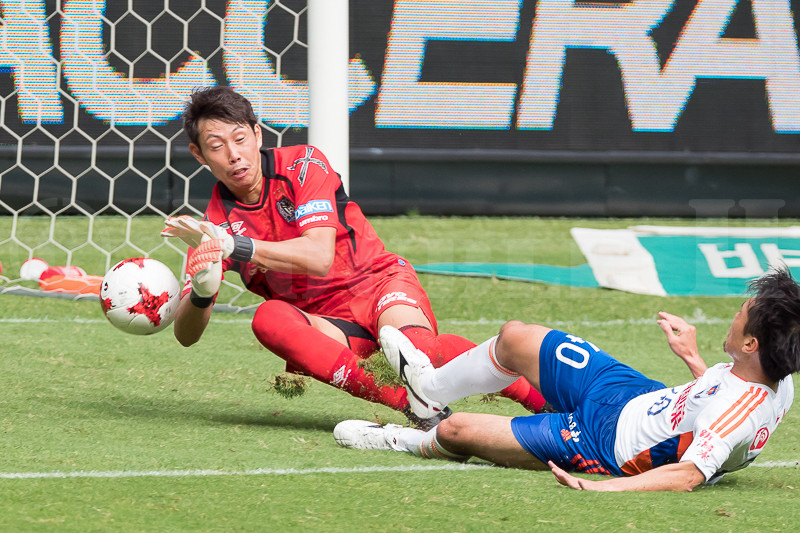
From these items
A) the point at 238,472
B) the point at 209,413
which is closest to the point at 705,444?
the point at 238,472

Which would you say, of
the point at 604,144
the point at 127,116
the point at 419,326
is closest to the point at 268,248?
the point at 419,326

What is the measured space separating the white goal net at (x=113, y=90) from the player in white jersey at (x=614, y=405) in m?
3.85

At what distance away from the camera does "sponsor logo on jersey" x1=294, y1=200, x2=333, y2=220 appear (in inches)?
135

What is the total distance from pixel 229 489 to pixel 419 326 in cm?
113

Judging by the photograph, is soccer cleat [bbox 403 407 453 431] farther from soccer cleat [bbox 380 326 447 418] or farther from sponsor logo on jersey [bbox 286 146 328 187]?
sponsor logo on jersey [bbox 286 146 328 187]

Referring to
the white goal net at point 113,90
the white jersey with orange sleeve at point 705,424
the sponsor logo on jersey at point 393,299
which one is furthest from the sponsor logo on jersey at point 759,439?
the white goal net at point 113,90

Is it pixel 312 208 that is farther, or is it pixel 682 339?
pixel 312 208

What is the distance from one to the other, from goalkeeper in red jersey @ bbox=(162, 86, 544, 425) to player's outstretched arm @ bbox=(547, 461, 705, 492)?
821 mm

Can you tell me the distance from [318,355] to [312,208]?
543mm

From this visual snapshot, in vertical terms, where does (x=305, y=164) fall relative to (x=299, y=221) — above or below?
above

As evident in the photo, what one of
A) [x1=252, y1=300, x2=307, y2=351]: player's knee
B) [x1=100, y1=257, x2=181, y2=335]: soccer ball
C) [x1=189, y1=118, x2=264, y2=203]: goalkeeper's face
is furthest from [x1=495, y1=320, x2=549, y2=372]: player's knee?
[x1=100, y1=257, x2=181, y2=335]: soccer ball

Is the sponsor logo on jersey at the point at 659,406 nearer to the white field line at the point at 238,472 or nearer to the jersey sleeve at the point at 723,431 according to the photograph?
the jersey sleeve at the point at 723,431

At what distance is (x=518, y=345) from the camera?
2.86 m

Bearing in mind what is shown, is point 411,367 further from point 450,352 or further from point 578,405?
point 578,405
